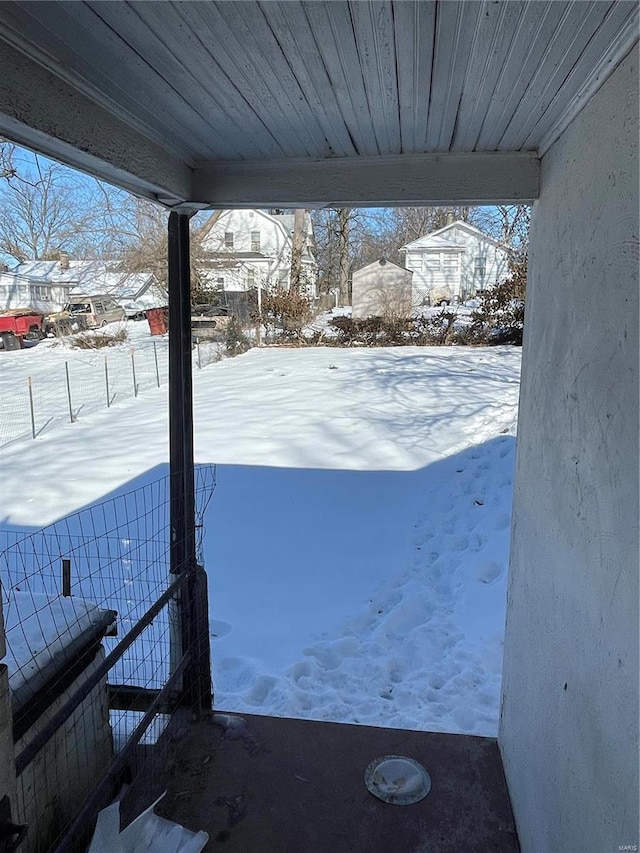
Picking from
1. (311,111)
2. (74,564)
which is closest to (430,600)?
(74,564)

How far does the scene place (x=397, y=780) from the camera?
234cm

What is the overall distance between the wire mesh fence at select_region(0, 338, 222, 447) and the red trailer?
3.05m

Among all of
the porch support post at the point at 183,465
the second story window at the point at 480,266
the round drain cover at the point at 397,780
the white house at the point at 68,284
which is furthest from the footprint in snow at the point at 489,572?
the second story window at the point at 480,266

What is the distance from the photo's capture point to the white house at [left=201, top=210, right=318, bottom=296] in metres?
21.0

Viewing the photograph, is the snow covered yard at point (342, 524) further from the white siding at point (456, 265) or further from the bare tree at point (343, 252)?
the white siding at point (456, 265)

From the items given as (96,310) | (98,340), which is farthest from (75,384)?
(96,310)

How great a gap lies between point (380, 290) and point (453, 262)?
24.9ft

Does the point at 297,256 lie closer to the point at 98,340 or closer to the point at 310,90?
the point at 98,340

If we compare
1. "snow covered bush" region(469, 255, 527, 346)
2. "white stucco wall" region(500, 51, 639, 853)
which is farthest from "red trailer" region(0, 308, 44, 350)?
"white stucco wall" region(500, 51, 639, 853)

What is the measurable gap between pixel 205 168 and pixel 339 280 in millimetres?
22938

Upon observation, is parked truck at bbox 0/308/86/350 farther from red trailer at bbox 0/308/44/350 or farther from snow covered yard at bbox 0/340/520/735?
snow covered yard at bbox 0/340/520/735

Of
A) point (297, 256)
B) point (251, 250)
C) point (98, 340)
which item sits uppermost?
point (251, 250)

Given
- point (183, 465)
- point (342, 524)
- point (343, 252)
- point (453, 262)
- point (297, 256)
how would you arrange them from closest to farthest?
1. point (183, 465)
2. point (342, 524)
3. point (297, 256)
4. point (343, 252)
5. point (453, 262)

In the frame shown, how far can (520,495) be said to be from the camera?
225cm
